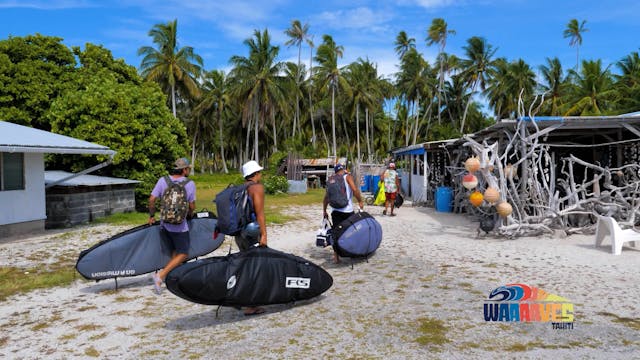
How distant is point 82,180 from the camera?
12008 mm

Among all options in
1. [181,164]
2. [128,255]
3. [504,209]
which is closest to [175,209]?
[181,164]

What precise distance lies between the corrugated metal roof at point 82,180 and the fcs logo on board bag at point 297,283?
8.94m

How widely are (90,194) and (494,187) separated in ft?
31.8

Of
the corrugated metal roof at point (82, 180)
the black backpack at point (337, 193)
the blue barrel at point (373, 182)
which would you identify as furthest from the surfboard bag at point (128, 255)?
the blue barrel at point (373, 182)

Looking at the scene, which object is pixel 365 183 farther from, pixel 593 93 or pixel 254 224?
pixel 254 224

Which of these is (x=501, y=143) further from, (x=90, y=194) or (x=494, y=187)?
(x=90, y=194)

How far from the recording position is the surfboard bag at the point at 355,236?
6.11 meters

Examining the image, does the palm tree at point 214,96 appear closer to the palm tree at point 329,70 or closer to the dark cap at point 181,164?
the palm tree at point 329,70

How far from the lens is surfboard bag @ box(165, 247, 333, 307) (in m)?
3.88

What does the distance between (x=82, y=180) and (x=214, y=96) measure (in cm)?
3416

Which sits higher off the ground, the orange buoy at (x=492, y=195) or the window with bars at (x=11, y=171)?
the window with bars at (x=11, y=171)

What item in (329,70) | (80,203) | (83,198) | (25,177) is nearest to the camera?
(25,177)

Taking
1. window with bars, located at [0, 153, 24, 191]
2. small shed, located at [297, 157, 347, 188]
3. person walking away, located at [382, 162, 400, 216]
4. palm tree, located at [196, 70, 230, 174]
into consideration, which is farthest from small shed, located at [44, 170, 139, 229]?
palm tree, located at [196, 70, 230, 174]

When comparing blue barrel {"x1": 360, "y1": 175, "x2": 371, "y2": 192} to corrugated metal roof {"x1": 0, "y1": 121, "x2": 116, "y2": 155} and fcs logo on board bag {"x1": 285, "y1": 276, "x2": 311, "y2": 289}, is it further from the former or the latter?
fcs logo on board bag {"x1": 285, "y1": 276, "x2": 311, "y2": 289}
